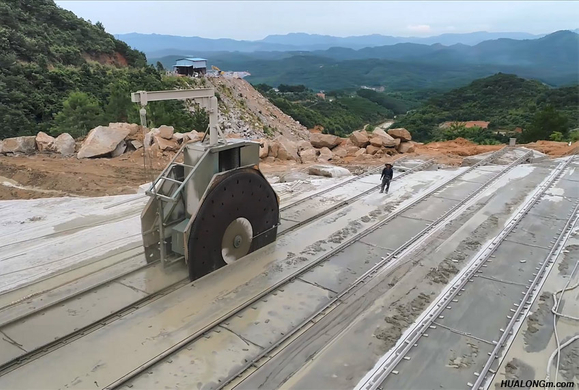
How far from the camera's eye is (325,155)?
15.6 metres

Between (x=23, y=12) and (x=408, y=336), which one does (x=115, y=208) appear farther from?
(x=23, y=12)

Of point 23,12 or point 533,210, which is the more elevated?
point 23,12

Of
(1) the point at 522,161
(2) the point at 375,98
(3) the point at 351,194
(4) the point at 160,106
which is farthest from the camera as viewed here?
(2) the point at 375,98

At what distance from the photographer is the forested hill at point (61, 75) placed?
1861 centimetres

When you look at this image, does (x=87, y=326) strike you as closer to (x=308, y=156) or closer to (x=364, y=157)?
(x=308, y=156)

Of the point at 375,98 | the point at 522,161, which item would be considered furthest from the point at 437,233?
the point at 375,98

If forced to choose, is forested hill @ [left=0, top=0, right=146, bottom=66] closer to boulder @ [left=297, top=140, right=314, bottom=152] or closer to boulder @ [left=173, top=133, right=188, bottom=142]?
boulder @ [left=173, top=133, right=188, bottom=142]

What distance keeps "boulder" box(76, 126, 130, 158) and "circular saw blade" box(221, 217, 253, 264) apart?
900 centimetres

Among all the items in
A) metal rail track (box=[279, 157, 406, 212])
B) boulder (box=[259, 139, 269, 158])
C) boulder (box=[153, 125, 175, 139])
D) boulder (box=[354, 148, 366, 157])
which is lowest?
metal rail track (box=[279, 157, 406, 212])

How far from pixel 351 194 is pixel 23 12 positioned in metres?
40.0

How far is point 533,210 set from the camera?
9555 millimetres

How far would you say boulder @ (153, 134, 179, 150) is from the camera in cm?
1406

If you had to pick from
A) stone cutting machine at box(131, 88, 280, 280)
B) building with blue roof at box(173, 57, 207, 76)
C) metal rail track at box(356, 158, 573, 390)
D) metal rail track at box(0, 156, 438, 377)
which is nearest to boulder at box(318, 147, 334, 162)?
metal rail track at box(356, 158, 573, 390)

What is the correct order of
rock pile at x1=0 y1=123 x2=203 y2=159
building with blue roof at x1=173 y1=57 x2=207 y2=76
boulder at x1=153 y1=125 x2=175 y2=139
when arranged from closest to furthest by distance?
1. rock pile at x1=0 y1=123 x2=203 y2=159
2. boulder at x1=153 y1=125 x2=175 y2=139
3. building with blue roof at x1=173 y1=57 x2=207 y2=76
